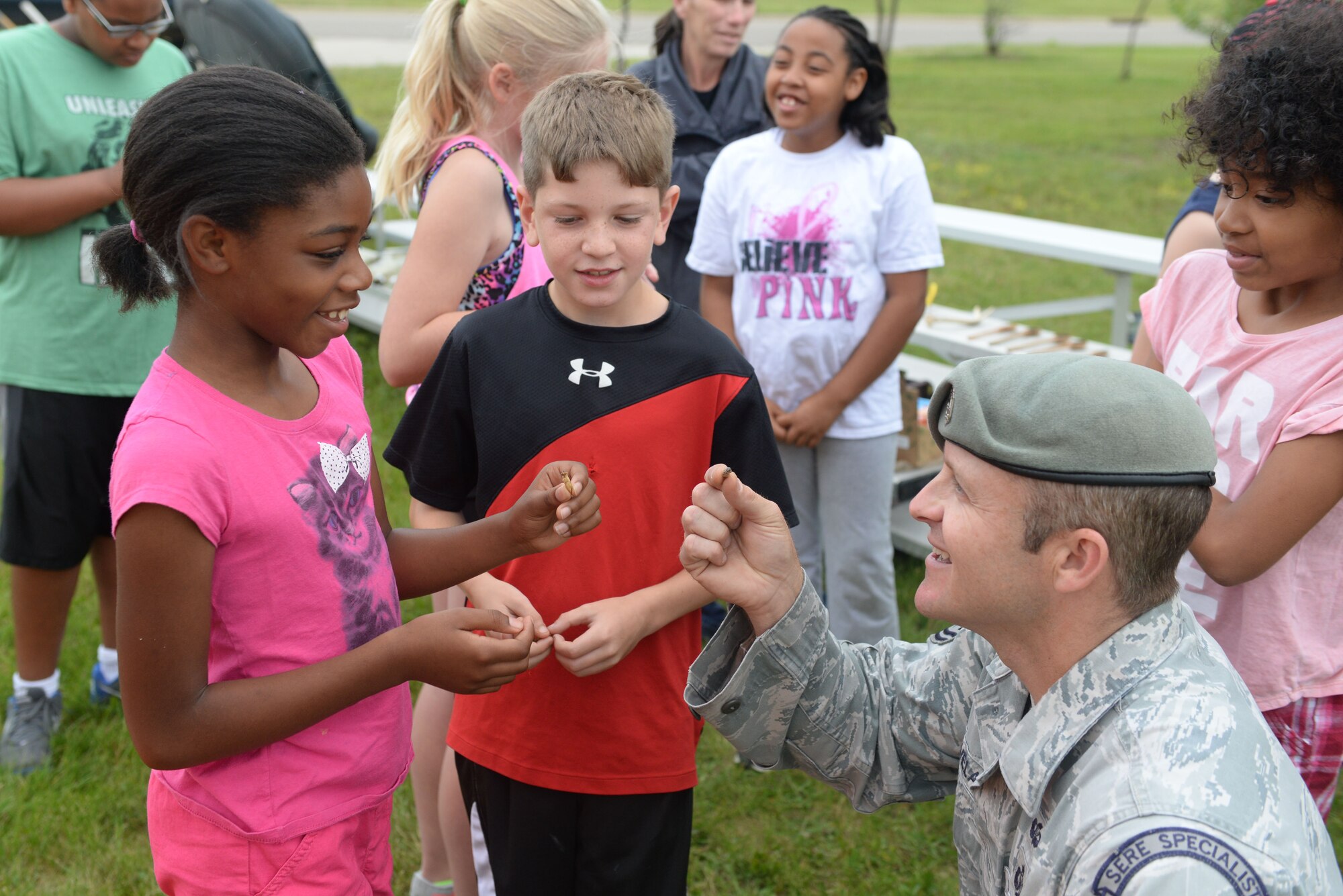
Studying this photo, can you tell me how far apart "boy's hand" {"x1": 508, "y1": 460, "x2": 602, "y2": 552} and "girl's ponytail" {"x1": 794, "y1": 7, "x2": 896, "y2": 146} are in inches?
76.9

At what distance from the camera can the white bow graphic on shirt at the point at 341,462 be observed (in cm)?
182

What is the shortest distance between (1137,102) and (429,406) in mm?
18051

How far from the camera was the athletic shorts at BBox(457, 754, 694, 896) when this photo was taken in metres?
2.15

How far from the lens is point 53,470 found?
3297mm

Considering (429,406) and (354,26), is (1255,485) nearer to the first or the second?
(429,406)

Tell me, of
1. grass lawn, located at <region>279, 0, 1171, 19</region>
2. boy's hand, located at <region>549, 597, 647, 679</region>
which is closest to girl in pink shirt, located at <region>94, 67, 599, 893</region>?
boy's hand, located at <region>549, 597, 647, 679</region>

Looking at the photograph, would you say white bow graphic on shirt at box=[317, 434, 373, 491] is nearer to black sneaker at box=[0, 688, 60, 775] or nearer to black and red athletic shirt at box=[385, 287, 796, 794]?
black and red athletic shirt at box=[385, 287, 796, 794]

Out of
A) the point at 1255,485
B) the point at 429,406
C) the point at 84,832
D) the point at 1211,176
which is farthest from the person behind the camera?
the point at 84,832

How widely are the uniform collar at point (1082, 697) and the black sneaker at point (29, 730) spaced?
3.00 m

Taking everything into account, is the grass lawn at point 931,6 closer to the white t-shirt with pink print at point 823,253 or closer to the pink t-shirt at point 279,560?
the white t-shirt with pink print at point 823,253

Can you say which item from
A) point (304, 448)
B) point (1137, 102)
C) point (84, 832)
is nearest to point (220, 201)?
point (304, 448)

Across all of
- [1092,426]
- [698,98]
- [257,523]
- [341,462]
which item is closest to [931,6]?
[698,98]

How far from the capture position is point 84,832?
3.13 metres

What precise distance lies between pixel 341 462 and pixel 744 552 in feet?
2.21
